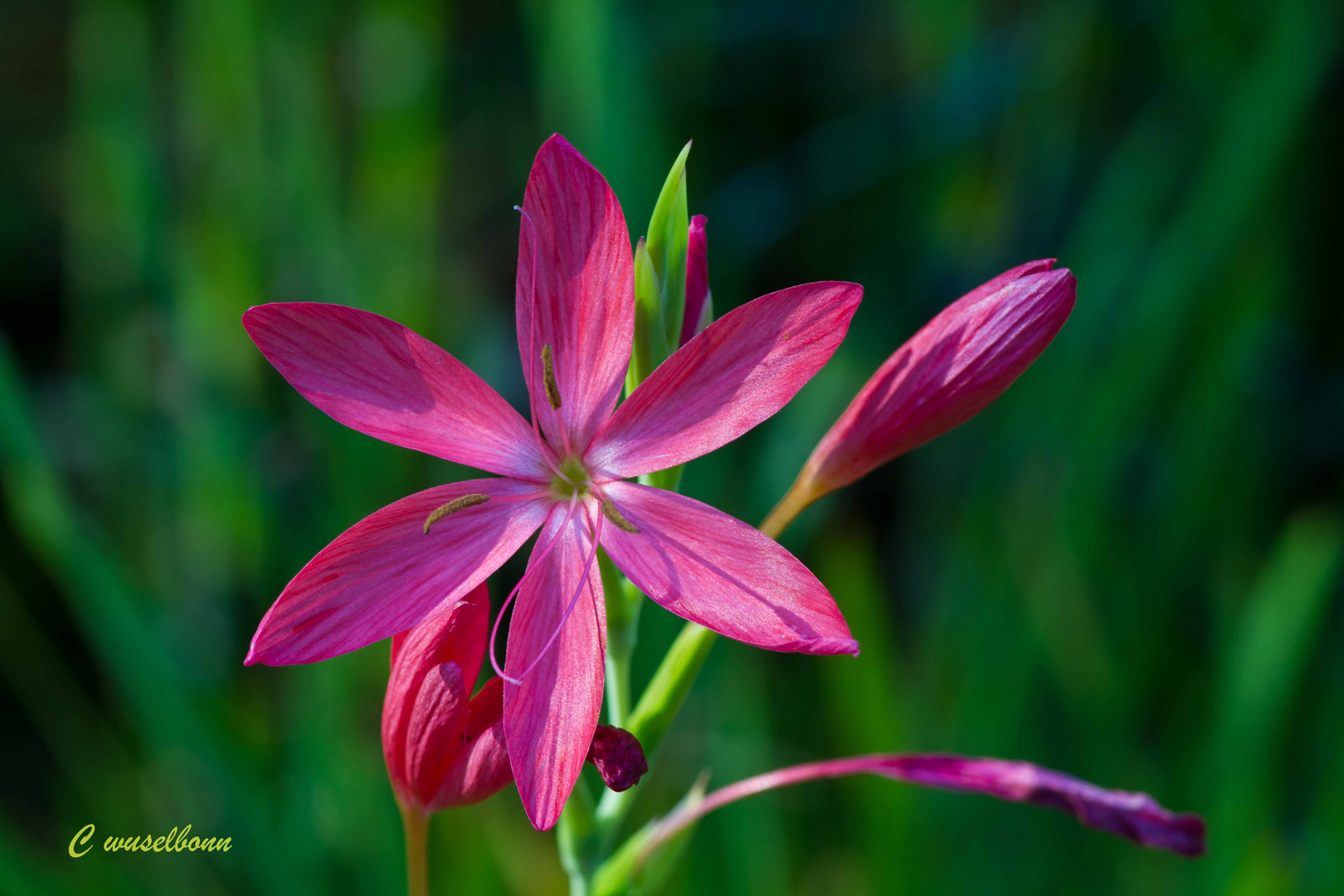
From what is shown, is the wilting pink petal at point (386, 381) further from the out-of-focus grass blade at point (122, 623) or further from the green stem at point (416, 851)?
the out-of-focus grass blade at point (122, 623)

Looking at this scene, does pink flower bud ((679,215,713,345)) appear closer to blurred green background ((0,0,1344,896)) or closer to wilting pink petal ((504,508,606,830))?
wilting pink petal ((504,508,606,830))

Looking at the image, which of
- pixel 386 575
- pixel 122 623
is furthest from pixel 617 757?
pixel 122 623

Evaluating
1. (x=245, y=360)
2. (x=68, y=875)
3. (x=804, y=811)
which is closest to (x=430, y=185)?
(x=245, y=360)

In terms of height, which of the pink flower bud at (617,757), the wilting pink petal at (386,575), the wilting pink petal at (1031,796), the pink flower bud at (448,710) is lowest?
the wilting pink petal at (1031,796)

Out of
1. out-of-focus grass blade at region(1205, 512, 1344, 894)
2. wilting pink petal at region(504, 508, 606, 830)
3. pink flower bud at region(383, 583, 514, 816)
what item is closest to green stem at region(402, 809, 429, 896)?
pink flower bud at region(383, 583, 514, 816)

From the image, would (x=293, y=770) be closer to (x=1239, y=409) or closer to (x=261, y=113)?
(x=261, y=113)

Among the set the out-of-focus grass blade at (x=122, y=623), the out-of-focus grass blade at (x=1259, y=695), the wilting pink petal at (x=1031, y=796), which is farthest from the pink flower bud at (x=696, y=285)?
the out-of-focus grass blade at (x=1259, y=695)

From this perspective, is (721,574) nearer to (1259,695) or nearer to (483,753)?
(483,753)
